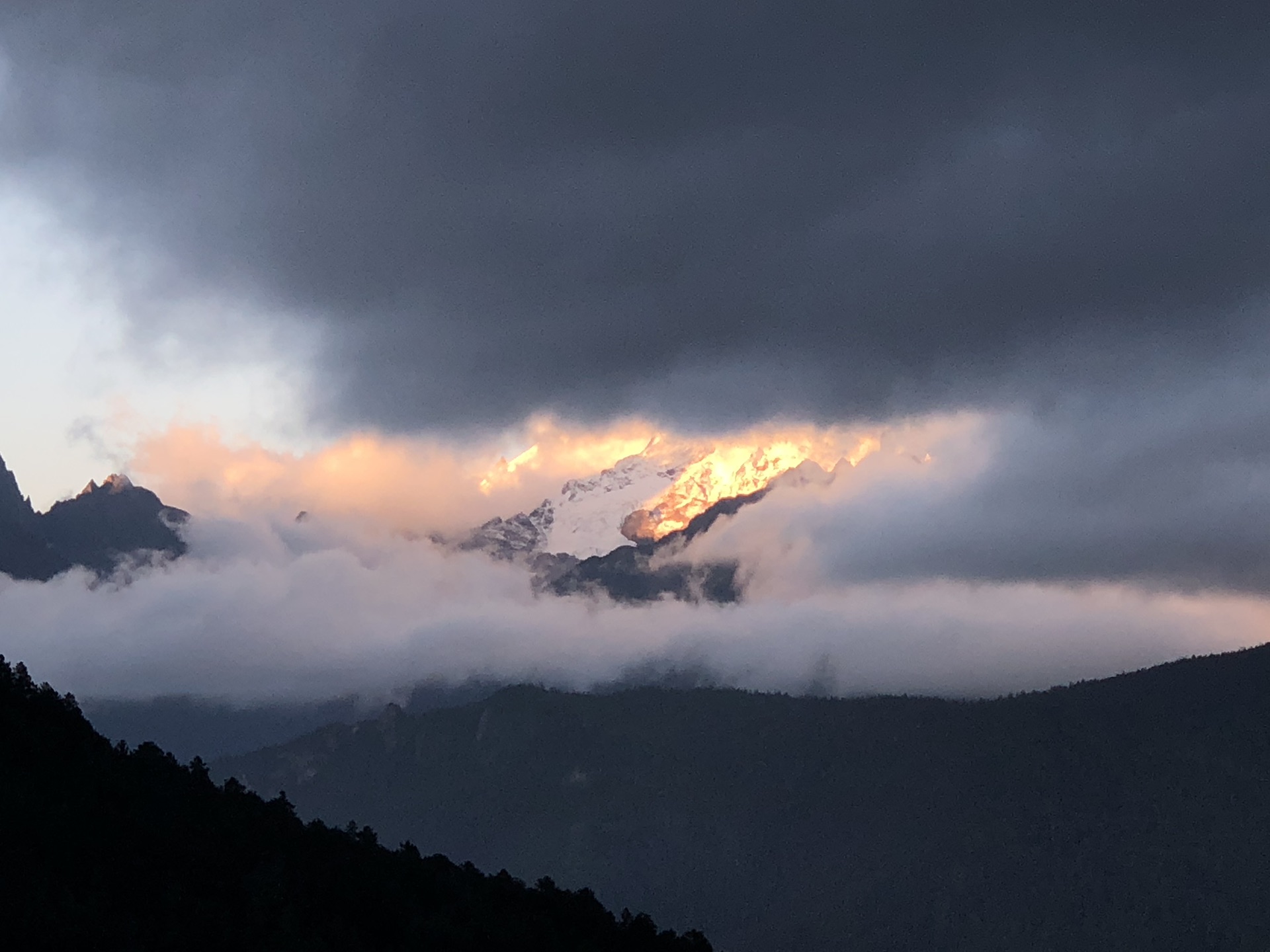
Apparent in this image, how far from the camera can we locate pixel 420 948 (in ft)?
644

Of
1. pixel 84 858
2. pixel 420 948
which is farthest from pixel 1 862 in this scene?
pixel 420 948

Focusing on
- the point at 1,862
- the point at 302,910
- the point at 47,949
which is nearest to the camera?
the point at 47,949

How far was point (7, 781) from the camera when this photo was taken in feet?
656

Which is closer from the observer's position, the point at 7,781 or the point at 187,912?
the point at 187,912

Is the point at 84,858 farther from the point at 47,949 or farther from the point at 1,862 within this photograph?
the point at 47,949

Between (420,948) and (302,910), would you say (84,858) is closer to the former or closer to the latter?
(302,910)

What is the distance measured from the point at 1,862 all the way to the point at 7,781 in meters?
21.5

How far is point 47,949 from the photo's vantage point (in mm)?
160500

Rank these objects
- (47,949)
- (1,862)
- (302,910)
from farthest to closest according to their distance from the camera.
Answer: (302,910)
(1,862)
(47,949)

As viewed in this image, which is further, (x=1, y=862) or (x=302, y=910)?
(x=302, y=910)

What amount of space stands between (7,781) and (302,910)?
3484 centimetres

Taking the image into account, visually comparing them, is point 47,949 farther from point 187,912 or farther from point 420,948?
point 420,948

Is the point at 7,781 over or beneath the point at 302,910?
over

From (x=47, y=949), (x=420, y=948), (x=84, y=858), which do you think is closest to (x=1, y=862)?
(x=84, y=858)
